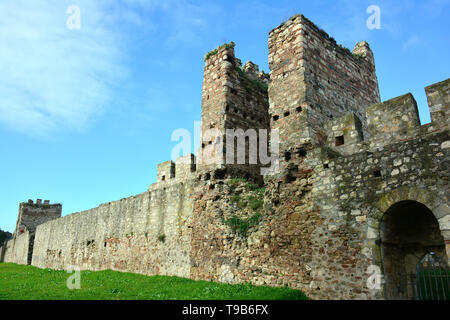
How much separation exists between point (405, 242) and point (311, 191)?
215cm

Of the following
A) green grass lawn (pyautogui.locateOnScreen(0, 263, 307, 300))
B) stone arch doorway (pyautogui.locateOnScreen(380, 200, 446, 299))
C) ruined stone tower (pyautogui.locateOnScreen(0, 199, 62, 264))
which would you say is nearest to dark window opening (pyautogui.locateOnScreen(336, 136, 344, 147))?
stone arch doorway (pyautogui.locateOnScreen(380, 200, 446, 299))

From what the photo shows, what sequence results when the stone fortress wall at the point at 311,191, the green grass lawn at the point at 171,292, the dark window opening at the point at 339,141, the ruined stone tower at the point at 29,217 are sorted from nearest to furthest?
the stone fortress wall at the point at 311,191 → the green grass lawn at the point at 171,292 → the dark window opening at the point at 339,141 → the ruined stone tower at the point at 29,217

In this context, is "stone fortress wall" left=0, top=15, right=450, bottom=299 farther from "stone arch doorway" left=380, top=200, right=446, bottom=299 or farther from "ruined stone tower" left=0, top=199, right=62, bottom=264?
"ruined stone tower" left=0, top=199, right=62, bottom=264

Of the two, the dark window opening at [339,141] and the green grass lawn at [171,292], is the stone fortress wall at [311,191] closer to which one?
the dark window opening at [339,141]

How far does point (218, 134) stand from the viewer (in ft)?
35.4

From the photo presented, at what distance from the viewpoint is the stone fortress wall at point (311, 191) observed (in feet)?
20.7

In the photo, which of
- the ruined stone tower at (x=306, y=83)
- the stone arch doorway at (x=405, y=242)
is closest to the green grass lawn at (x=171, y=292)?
the stone arch doorway at (x=405, y=242)

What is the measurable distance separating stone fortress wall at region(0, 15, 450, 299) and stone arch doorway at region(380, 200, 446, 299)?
2 cm

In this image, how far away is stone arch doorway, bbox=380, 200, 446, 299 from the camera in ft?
20.9

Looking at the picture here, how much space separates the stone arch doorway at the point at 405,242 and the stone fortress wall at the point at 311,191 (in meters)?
0.02

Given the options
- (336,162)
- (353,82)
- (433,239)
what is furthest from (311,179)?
(353,82)

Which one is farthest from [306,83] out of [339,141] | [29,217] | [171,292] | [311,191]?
[29,217]

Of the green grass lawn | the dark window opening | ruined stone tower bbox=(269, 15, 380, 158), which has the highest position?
ruined stone tower bbox=(269, 15, 380, 158)

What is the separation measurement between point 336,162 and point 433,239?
7.89 ft
